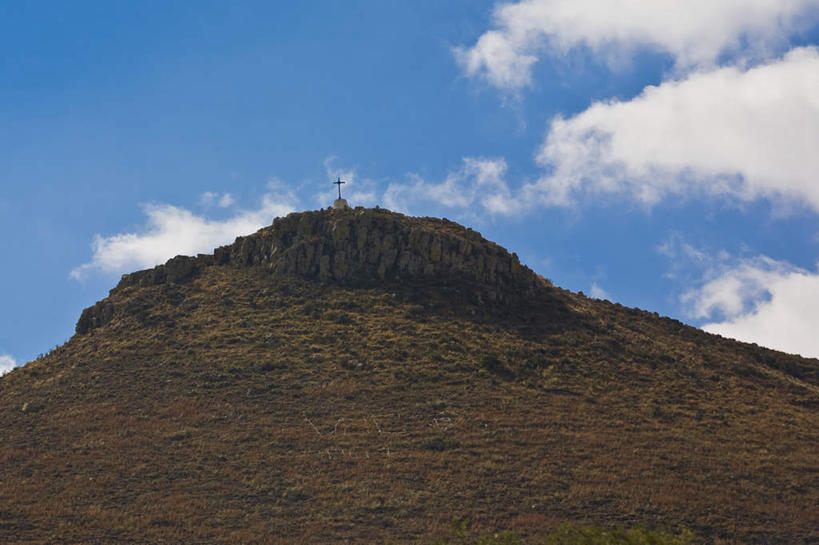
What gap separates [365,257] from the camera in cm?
6209

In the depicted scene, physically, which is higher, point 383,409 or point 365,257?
point 365,257

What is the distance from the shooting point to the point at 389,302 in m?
58.2

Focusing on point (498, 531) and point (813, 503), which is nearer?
point (498, 531)

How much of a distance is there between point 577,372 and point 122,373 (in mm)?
27581

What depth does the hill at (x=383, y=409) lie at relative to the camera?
117ft

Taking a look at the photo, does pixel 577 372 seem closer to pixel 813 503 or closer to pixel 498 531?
pixel 813 503

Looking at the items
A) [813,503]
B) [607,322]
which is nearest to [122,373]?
[607,322]

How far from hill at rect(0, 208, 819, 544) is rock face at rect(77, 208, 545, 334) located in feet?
0.54

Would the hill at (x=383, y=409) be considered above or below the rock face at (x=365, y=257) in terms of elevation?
below

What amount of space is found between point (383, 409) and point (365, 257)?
18.8 meters

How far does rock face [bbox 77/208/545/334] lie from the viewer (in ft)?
200

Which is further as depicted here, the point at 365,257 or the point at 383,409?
the point at 365,257

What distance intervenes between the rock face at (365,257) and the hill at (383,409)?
0.16 m

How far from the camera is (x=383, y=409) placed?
4544cm
